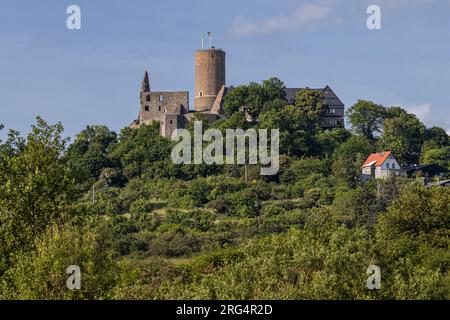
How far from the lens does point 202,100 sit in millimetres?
113750

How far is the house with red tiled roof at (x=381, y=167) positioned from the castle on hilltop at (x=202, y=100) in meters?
12.4

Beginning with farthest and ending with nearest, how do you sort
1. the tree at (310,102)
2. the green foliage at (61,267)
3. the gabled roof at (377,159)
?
the tree at (310,102), the gabled roof at (377,159), the green foliage at (61,267)

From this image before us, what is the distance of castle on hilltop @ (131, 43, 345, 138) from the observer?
106 meters

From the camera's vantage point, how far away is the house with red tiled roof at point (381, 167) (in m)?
95.5

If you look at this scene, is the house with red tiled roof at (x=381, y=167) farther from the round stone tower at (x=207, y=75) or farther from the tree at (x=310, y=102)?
the round stone tower at (x=207, y=75)

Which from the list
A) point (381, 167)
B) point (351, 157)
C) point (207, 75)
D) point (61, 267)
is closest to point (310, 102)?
point (351, 157)

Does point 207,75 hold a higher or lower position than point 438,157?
higher

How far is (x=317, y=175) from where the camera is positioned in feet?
305

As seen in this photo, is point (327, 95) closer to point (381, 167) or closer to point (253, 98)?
point (253, 98)

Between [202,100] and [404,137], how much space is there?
19160 millimetres

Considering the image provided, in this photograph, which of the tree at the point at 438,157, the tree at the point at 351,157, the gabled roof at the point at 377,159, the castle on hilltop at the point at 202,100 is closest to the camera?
the tree at the point at 351,157

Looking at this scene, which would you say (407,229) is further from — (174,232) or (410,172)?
(410,172)

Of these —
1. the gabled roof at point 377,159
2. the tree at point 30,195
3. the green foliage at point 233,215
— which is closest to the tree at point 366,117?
the green foliage at point 233,215
